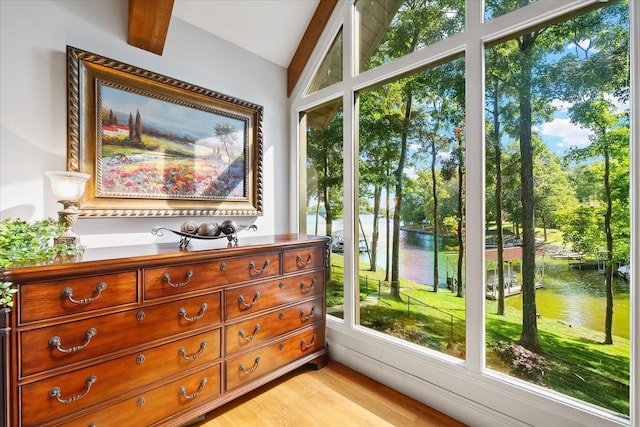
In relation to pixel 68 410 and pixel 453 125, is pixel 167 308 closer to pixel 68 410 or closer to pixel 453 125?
pixel 68 410

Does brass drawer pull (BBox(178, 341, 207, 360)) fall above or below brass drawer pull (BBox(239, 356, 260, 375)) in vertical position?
above

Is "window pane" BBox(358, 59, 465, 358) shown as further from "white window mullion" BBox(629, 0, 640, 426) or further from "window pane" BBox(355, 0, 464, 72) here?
"white window mullion" BBox(629, 0, 640, 426)

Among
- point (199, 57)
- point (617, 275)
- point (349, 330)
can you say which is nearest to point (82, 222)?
point (199, 57)

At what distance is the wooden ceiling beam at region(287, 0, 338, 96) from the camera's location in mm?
2547

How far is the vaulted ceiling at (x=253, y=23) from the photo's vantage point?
179cm

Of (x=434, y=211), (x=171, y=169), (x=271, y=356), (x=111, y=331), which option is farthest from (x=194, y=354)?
(x=434, y=211)

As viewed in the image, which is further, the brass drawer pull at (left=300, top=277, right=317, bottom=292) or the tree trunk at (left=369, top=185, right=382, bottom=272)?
the tree trunk at (left=369, top=185, right=382, bottom=272)

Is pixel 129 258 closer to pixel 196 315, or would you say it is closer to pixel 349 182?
pixel 196 315

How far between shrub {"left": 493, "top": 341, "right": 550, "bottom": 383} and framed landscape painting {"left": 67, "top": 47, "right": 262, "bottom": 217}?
1987 mm

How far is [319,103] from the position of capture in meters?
2.66

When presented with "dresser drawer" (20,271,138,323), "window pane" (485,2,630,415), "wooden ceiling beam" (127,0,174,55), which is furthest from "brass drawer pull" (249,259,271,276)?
"wooden ceiling beam" (127,0,174,55)

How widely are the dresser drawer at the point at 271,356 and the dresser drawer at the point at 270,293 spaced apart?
273 millimetres

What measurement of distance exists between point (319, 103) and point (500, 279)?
6.46 feet

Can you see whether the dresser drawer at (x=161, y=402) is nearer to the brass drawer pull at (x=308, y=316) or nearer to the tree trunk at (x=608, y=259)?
the brass drawer pull at (x=308, y=316)
